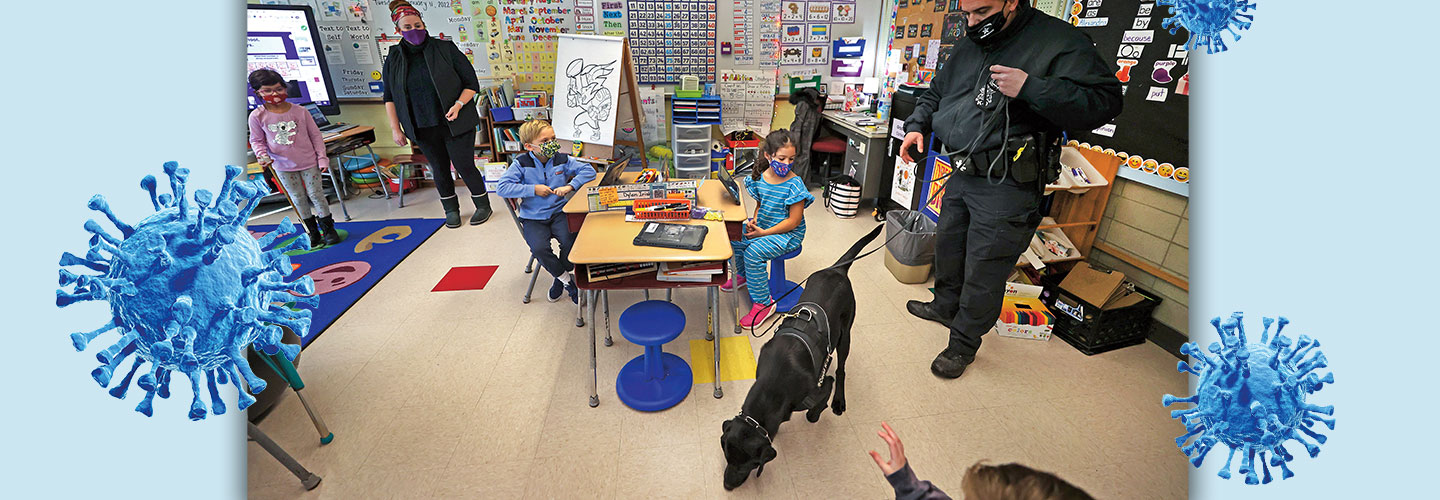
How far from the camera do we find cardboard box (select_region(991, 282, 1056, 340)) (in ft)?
7.42

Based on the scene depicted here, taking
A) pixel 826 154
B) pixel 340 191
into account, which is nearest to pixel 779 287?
pixel 826 154

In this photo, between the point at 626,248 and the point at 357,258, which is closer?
the point at 626,248

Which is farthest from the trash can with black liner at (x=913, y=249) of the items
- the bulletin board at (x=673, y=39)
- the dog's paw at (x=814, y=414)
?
the bulletin board at (x=673, y=39)

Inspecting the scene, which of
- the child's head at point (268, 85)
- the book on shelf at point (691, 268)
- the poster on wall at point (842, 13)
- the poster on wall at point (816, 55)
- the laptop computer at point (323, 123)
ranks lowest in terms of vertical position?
the book on shelf at point (691, 268)

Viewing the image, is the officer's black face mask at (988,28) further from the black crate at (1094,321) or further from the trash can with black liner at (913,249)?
the trash can with black liner at (913,249)

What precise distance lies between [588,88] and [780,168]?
2.19 m

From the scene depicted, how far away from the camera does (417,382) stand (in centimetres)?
213

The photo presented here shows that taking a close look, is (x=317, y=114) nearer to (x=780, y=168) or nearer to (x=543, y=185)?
(x=543, y=185)

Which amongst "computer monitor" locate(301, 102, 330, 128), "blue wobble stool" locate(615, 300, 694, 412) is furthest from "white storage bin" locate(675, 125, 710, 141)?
"computer monitor" locate(301, 102, 330, 128)

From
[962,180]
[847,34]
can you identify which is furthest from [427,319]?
[847,34]

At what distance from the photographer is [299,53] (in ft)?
14.1

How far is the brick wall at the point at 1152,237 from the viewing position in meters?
0.75

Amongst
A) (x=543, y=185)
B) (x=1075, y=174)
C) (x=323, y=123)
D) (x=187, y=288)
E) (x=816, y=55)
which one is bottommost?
(x=543, y=185)

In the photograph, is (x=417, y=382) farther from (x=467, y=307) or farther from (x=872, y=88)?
(x=872, y=88)
